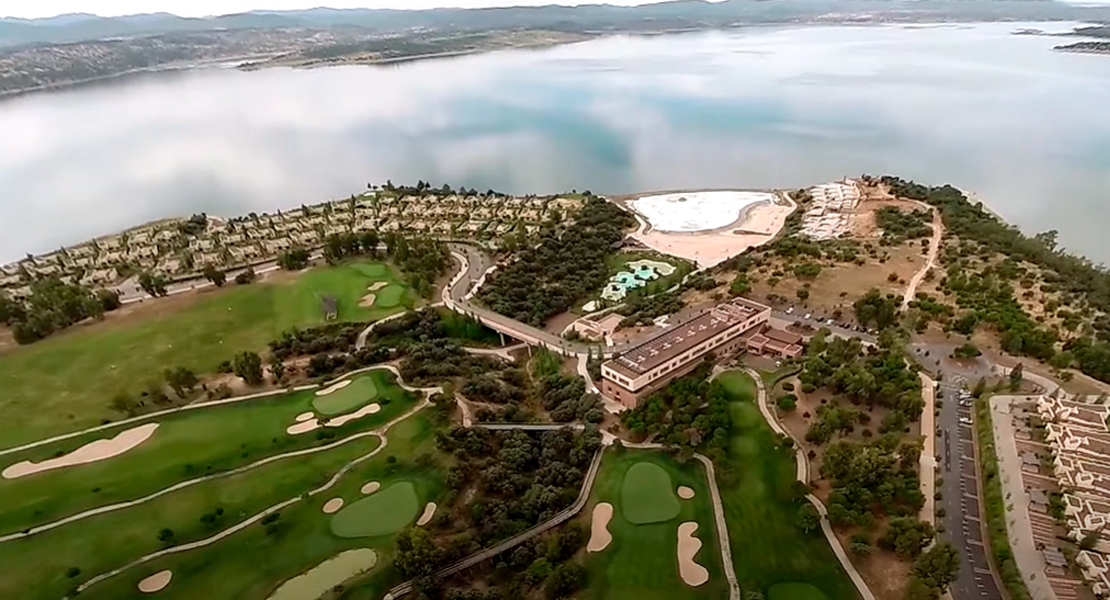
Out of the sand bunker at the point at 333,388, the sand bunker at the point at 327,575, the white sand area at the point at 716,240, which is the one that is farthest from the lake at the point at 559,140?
the sand bunker at the point at 327,575

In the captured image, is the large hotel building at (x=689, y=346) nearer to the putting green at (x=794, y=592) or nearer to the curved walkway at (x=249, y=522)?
the curved walkway at (x=249, y=522)

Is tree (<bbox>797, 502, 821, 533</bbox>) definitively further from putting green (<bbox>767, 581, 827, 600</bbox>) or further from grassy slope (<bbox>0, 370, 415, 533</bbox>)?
grassy slope (<bbox>0, 370, 415, 533</bbox>)

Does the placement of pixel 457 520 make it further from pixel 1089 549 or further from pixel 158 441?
pixel 1089 549

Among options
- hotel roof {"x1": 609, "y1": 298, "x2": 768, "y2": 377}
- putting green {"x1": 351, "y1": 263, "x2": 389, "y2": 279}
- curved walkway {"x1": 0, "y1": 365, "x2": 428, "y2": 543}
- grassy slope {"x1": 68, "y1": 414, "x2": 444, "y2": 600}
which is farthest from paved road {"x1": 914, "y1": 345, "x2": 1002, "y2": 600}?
putting green {"x1": 351, "y1": 263, "x2": 389, "y2": 279}

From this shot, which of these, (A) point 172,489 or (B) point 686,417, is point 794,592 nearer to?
(B) point 686,417

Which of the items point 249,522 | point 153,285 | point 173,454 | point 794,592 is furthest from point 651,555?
point 153,285

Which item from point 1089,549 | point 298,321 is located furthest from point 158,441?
point 1089,549
